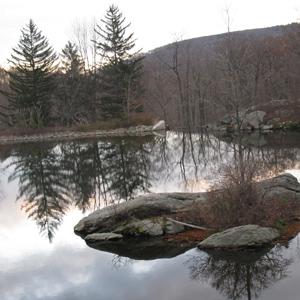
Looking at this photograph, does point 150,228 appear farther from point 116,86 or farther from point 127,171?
point 116,86

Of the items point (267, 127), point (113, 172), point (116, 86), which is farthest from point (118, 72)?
point (113, 172)

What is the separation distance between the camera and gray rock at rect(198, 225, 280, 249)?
9.06m

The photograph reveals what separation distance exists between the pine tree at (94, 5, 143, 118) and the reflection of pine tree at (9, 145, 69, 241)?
24.2m

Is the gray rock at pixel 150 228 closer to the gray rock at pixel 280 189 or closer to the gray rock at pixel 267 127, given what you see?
the gray rock at pixel 280 189

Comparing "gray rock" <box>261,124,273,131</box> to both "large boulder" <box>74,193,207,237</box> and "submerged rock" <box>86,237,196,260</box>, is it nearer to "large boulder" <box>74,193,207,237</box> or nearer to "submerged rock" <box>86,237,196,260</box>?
"large boulder" <box>74,193,207,237</box>

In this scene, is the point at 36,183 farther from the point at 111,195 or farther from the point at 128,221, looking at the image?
the point at 128,221

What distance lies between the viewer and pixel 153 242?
1030 centimetres

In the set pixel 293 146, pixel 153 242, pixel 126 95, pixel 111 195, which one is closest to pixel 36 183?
pixel 111 195

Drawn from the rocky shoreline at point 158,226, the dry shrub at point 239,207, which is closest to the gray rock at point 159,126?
the rocky shoreline at point 158,226

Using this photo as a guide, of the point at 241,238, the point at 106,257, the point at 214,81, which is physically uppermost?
the point at 214,81

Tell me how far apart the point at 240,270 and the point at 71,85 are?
5160 centimetres

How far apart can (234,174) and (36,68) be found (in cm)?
4759

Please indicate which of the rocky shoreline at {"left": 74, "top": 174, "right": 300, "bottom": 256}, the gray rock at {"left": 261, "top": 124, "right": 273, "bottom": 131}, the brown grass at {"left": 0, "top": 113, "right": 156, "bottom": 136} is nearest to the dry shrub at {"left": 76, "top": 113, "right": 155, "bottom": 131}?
the brown grass at {"left": 0, "top": 113, "right": 156, "bottom": 136}

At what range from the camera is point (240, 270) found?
8.15 m
